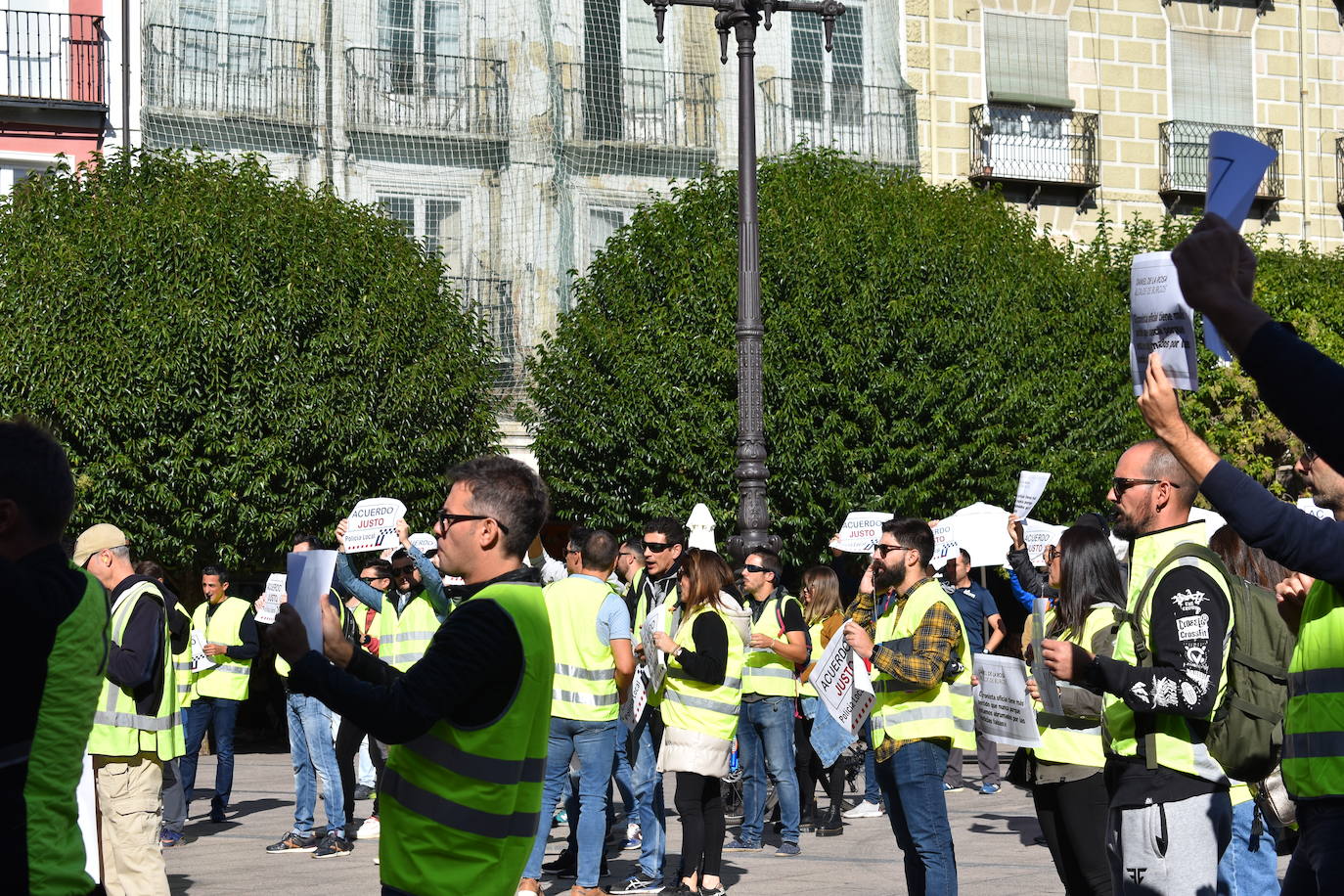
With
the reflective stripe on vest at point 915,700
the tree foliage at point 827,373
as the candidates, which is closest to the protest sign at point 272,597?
the reflective stripe on vest at point 915,700

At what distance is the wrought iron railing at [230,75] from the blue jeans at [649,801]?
1728 centimetres

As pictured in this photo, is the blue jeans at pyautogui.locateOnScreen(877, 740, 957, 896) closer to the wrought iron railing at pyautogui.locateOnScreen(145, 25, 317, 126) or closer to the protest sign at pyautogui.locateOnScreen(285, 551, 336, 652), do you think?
the protest sign at pyautogui.locateOnScreen(285, 551, 336, 652)

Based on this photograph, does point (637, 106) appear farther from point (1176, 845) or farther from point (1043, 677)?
point (1176, 845)

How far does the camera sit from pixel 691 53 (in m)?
28.7

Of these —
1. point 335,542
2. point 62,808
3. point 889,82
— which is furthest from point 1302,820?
point 889,82

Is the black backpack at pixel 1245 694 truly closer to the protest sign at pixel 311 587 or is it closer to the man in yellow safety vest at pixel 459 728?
the man in yellow safety vest at pixel 459 728

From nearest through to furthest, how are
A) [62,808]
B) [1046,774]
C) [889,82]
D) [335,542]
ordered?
[62,808] < [1046,774] < [335,542] < [889,82]

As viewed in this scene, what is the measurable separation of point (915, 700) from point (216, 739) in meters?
8.35

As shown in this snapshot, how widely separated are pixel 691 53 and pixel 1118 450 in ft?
31.1

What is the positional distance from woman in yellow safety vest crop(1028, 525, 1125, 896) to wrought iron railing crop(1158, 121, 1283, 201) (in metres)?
24.6

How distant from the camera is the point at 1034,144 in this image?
1169 inches

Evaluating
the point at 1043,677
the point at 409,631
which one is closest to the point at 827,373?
the point at 409,631

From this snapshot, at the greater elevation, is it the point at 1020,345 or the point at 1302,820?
the point at 1020,345

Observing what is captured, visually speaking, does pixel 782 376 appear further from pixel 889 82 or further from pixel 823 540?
pixel 889 82
